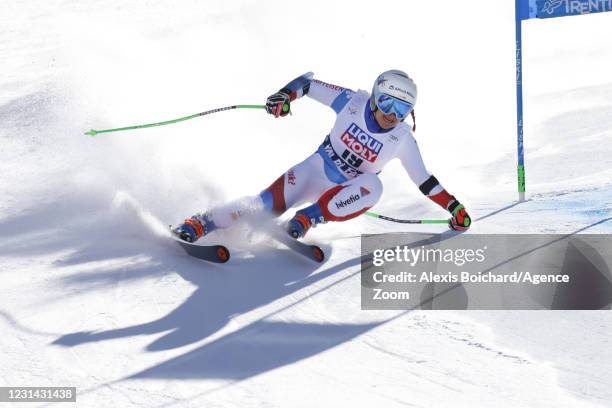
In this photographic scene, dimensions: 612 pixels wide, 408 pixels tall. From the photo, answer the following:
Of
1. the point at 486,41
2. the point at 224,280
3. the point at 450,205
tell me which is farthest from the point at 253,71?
the point at 224,280

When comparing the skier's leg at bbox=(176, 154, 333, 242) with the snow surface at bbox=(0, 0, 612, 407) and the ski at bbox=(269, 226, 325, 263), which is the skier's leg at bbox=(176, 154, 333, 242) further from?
the ski at bbox=(269, 226, 325, 263)

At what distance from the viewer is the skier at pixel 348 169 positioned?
21.4 feet

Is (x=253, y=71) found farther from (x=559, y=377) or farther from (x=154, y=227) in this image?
(x=559, y=377)

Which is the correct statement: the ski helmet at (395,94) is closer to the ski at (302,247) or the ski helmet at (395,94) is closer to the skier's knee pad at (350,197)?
the skier's knee pad at (350,197)

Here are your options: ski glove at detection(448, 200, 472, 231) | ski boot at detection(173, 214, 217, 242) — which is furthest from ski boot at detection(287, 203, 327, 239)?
ski glove at detection(448, 200, 472, 231)

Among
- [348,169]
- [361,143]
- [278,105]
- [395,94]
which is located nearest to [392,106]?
[395,94]

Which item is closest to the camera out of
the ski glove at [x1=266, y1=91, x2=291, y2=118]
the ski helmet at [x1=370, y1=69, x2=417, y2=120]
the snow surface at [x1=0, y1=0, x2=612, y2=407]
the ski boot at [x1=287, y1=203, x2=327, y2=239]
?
the snow surface at [x1=0, y1=0, x2=612, y2=407]

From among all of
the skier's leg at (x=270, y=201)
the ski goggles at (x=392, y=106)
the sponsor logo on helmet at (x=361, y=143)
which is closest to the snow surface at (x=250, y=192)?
the skier's leg at (x=270, y=201)

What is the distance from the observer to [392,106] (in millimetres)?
6570

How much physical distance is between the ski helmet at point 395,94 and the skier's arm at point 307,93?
0.49 metres

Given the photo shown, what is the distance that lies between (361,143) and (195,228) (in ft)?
4.64

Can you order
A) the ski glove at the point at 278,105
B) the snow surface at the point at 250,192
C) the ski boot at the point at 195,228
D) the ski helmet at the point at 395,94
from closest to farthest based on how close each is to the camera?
1. the snow surface at the point at 250,192
2. the ski boot at the point at 195,228
3. the ski helmet at the point at 395,94
4. the ski glove at the point at 278,105

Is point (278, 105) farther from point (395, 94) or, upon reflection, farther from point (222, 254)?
point (222, 254)

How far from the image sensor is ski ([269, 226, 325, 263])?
632cm
